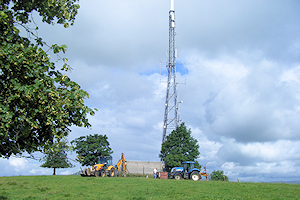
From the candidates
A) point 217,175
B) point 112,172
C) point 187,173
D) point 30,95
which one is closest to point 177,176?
point 187,173

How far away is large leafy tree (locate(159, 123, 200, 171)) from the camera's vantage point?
191 ft

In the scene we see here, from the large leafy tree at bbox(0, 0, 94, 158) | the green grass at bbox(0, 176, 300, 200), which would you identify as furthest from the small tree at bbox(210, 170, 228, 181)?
the large leafy tree at bbox(0, 0, 94, 158)

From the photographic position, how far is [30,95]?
6.49m

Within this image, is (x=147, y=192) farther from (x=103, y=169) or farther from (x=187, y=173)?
(x=103, y=169)

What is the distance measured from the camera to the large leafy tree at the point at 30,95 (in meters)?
6.54

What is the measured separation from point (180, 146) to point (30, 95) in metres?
55.5

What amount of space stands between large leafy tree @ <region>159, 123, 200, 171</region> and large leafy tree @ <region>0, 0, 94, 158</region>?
51336mm

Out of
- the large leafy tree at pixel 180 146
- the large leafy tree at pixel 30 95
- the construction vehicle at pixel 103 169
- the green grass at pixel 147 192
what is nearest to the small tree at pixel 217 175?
the large leafy tree at pixel 180 146

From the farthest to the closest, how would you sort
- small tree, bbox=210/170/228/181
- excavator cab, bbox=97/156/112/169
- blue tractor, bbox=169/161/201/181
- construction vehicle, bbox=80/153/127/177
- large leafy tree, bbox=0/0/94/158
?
small tree, bbox=210/170/228/181 < excavator cab, bbox=97/156/112/169 < construction vehicle, bbox=80/153/127/177 < blue tractor, bbox=169/161/201/181 < large leafy tree, bbox=0/0/94/158

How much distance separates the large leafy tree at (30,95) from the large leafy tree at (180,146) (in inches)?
2021

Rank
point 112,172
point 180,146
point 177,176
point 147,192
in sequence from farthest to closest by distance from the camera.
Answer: point 180,146 < point 112,172 < point 177,176 < point 147,192

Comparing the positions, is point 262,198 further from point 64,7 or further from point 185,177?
point 185,177

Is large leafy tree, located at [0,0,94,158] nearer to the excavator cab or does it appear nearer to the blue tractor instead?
the blue tractor

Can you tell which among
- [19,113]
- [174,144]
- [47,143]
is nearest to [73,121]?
[47,143]
